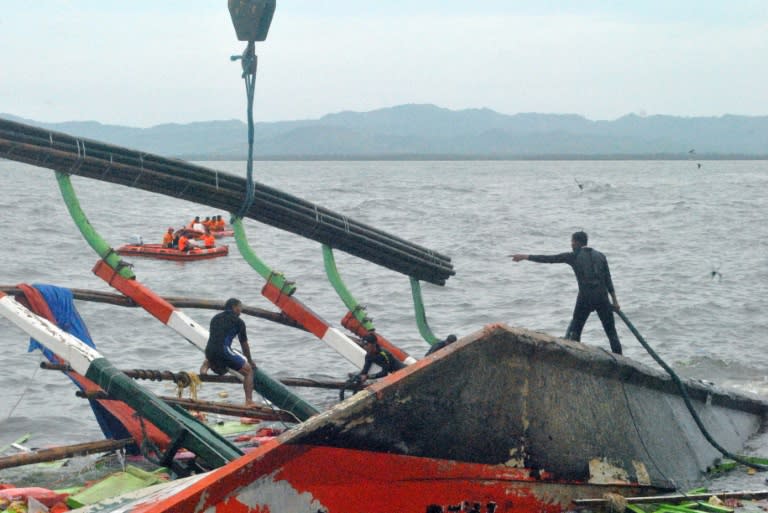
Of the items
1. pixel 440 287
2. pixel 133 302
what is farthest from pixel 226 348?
pixel 440 287

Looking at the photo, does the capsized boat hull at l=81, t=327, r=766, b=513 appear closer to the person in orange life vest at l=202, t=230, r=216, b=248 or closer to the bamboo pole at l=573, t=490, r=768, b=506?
the bamboo pole at l=573, t=490, r=768, b=506

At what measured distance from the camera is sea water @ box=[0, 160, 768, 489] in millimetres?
17078

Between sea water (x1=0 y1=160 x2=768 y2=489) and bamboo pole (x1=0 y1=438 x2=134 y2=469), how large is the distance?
4052 mm

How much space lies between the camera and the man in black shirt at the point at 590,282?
33.7 ft

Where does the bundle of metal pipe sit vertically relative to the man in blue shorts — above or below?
above

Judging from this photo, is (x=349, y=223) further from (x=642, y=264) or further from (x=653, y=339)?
(x=642, y=264)

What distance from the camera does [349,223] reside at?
12.6 metres

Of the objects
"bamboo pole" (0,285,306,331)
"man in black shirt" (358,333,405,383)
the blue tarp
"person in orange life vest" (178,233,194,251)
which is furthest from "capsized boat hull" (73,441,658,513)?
"person in orange life vest" (178,233,194,251)

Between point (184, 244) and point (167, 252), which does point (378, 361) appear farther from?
point (184, 244)

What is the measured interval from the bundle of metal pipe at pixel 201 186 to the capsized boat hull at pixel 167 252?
21829 mm

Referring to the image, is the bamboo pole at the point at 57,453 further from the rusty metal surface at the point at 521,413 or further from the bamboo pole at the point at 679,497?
the bamboo pole at the point at 679,497

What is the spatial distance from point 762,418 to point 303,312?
18.5 ft

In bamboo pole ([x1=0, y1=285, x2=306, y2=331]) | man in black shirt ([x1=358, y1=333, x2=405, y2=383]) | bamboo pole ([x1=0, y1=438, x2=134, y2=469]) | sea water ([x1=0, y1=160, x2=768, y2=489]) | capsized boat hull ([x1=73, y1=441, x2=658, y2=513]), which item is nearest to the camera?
capsized boat hull ([x1=73, y1=441, x2=658, y2=513])

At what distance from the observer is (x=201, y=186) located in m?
11.2
